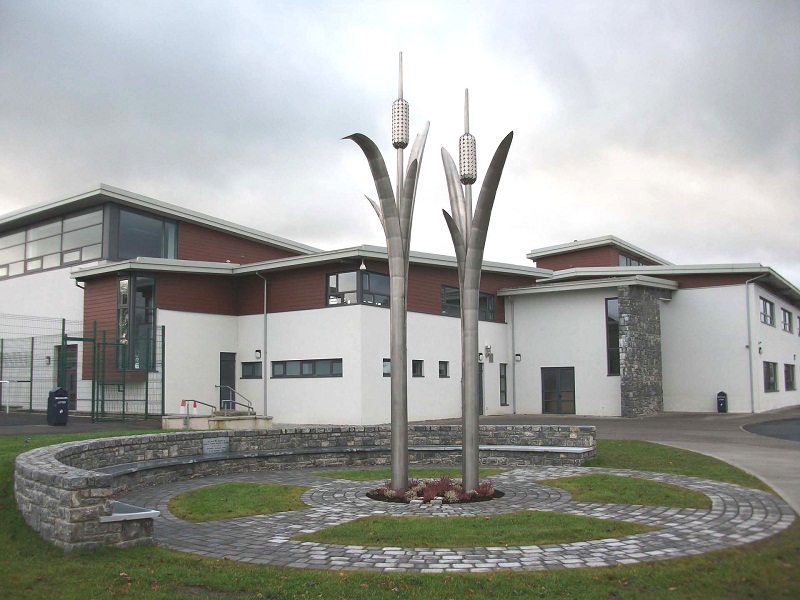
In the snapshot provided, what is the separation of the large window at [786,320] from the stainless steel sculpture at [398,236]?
29.6 meters

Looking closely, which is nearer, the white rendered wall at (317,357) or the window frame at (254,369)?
the white rendered wall at (317,357)

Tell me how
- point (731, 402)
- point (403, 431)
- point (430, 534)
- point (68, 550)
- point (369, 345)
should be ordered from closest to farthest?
point (68, 550), point (430, 534), point (403, 431), point (369, 345), point (731, 402)

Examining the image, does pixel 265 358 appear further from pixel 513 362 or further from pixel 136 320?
pixel 513 362

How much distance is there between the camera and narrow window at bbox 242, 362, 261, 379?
2691 cm

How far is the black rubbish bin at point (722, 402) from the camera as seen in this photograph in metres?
28.4

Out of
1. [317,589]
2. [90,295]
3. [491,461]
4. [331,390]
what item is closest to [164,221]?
[90,295]

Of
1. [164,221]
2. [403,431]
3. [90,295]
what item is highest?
[164,221]

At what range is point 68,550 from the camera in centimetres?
669

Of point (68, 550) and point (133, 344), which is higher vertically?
point (133, 344)

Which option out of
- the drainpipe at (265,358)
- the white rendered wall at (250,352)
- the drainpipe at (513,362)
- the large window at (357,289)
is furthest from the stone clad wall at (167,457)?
the drainpipe at (513,362)

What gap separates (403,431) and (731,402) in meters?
22.4

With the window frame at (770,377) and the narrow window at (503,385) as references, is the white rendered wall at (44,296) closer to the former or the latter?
the narrow window at (503,385)

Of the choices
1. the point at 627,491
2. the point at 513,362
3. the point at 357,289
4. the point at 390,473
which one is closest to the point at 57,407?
the point at 357,289

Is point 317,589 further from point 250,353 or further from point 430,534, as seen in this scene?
point 250,353
